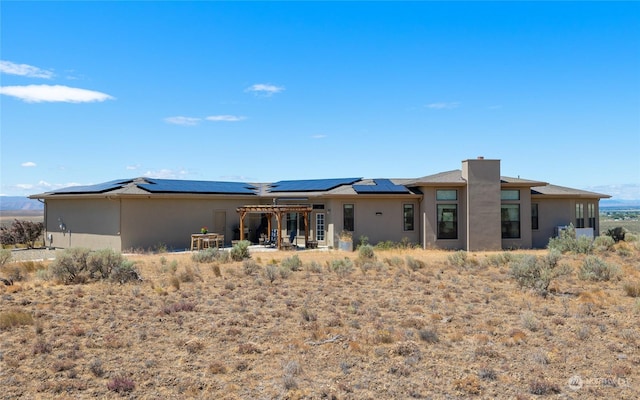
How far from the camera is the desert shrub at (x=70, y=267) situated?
1548 cm

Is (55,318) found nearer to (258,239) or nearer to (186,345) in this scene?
(186,345)

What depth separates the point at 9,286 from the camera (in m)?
14.6

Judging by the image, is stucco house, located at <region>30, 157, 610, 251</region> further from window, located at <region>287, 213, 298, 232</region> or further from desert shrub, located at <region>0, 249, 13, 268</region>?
desert shrub, located at <region>0, 249, 13, 268</region>

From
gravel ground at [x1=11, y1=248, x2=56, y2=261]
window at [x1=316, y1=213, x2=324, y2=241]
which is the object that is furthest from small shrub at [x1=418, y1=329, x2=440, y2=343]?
gravel ground at [x1=11, y1=248, x2=56, y2=261]

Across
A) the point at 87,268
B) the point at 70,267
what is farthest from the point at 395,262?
the point at 70,267

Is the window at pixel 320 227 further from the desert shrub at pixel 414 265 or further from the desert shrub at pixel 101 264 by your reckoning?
the desert shrub at pixel 101 264

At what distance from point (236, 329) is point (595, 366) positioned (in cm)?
639

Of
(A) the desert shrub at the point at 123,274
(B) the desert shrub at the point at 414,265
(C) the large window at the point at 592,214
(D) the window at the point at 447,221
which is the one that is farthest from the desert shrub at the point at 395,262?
(C) the large window at the point at 592,214

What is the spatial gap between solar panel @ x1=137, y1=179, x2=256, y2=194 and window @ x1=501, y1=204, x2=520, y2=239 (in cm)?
1404

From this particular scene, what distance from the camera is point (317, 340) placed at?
9.59 meters

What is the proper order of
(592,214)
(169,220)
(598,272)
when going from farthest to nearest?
(592,214) → (169,220) → (598,272)

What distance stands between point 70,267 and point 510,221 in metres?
20.2

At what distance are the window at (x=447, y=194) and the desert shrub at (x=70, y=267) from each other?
53.8 feet

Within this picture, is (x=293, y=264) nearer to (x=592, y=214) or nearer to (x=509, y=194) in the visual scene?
(x=509, y=194)
